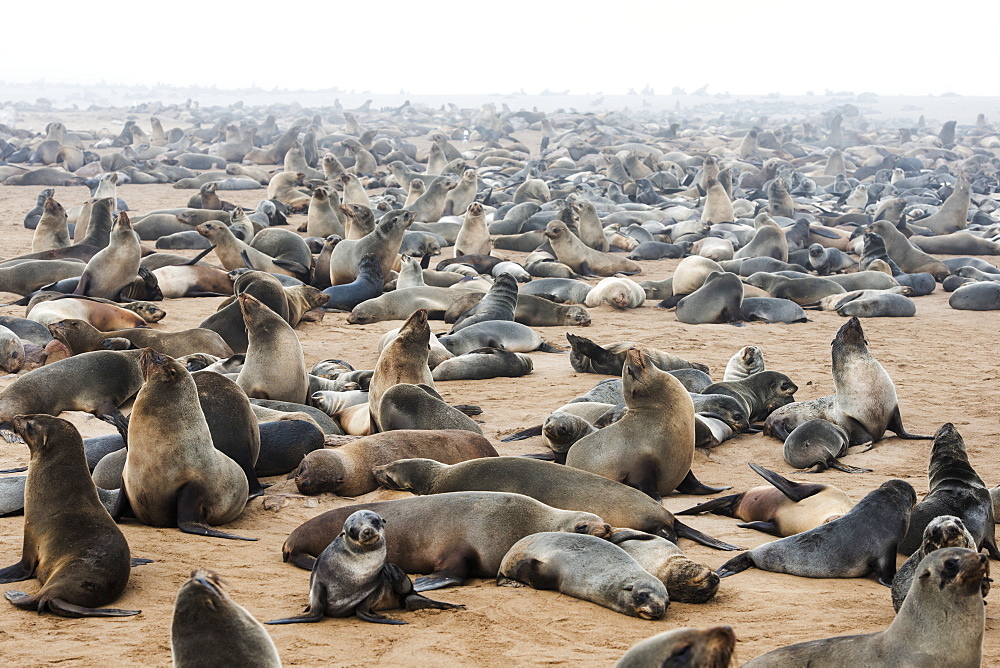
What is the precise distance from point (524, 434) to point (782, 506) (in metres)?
1.91

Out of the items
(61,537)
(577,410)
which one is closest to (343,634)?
(61,537)

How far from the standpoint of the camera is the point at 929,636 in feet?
9.50

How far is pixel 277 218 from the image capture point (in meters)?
15.6

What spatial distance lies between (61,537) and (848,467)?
4.14 meters

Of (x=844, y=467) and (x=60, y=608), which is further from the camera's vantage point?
(x=844, y=467)

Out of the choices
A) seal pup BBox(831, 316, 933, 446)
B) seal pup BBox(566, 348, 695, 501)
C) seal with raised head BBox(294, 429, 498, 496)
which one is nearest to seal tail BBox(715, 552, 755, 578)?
seal pup BBox(566, 348, 695, 501)

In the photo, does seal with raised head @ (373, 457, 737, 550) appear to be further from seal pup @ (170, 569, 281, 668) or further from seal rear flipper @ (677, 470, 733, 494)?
seal pup @ (170, 569, 281, 668)

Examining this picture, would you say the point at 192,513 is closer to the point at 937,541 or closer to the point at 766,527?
the point at 766,527

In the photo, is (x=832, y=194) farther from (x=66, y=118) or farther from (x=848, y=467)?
(x=66, y=118)

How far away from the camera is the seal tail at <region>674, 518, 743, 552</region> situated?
4.52 metres

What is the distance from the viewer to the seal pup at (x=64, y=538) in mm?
3574

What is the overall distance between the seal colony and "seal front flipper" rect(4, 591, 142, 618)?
11cm

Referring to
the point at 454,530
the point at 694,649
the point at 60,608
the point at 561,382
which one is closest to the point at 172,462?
the point at 60,608

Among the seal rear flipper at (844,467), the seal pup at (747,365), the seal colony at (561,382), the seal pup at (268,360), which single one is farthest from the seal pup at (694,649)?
the seal pup at (747,365)
